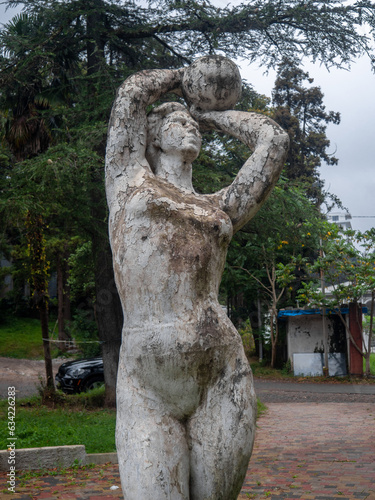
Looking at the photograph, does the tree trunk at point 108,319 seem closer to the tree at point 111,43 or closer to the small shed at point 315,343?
the tree at point 111,43

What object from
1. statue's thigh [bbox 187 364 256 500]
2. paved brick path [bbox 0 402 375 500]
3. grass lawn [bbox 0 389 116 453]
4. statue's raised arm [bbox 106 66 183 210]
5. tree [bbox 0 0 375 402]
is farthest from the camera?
tree [bbox 0 0 375 402]

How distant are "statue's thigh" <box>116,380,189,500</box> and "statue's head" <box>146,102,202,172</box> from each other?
121 centimetres

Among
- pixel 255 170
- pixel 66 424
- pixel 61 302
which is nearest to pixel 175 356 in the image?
pixel 255 170

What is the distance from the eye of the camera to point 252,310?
23.2m

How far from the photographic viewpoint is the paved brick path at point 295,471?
572 cm

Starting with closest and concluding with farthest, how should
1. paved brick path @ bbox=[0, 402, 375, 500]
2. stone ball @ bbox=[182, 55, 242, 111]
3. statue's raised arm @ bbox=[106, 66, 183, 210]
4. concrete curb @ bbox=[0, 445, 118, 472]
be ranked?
statue's raised arm @ bbox=[106, 66, 183, 210] < stone ball @ bbox=[182, 55, 242, 111] < paved brick path @ bbox=[0, 402, 375, 500] < concrete curb @ bbox=[0, 445, 118, 472]

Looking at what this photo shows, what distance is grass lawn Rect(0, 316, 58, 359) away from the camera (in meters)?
25.7

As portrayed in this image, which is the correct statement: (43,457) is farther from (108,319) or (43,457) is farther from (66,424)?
(108,319)

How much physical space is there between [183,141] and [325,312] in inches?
673

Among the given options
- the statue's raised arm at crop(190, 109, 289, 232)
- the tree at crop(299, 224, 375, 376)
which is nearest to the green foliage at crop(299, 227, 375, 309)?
the tree at crop(299, 224, 375, 376)

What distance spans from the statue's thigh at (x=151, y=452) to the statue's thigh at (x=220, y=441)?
0.06m

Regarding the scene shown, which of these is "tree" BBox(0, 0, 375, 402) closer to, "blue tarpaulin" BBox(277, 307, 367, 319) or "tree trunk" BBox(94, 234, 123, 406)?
"tree trunk" BBox(94, 234, 123, 406)

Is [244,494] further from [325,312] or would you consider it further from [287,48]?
[325,312]

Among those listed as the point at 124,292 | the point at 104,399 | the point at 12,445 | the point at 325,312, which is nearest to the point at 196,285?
the point at 124,292
